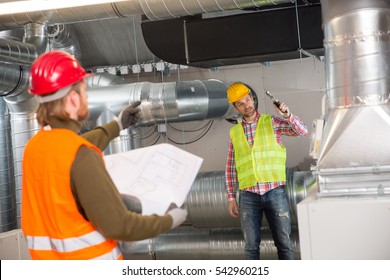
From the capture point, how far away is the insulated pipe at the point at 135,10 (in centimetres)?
259

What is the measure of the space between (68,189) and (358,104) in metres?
1.23

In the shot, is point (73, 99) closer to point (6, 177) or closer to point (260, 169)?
Answer: point (260, 169)

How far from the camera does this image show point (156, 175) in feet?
Result: 4.45

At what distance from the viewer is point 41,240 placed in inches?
51.9

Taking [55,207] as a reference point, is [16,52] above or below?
above

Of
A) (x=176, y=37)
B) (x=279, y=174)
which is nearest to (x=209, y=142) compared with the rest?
(x=176, y=37)

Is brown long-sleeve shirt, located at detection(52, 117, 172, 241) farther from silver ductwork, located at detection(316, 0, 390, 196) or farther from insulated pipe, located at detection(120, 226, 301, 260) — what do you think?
insulated pipe, located at detection(120, 226, 301, 260)

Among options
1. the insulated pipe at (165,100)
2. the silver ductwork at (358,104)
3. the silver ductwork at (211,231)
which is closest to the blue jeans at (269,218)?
the silver ductwork at (358,104)

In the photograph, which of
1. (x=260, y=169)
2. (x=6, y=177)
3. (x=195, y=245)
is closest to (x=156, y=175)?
(x=260, y=169)

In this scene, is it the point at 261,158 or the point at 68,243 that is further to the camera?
the point at 261,158

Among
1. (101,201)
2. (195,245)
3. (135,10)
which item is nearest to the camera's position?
(101,201)

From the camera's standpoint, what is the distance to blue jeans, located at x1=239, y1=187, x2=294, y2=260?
103 inches

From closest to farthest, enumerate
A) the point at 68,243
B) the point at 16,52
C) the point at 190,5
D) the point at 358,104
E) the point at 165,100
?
the point at 68,243 < the point at 358,104 < the point at 190,5 < the point at 16,52 < the point at 165,100

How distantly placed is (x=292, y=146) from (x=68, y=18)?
2.21 meters
